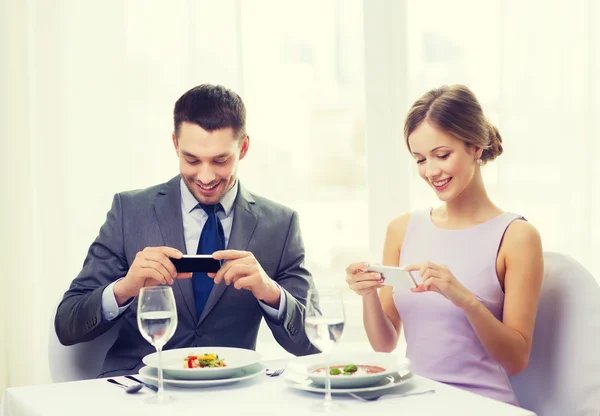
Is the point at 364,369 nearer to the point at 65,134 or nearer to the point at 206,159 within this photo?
the point at 206,159

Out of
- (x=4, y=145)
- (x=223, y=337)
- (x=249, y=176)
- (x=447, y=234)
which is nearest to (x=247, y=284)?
(x=223, y=337)

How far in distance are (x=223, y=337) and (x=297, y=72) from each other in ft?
5.29

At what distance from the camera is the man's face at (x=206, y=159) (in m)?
2.40

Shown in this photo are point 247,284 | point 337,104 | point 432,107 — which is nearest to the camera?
point 247,284

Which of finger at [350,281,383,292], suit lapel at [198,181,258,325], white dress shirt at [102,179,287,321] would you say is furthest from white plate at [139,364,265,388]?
white dress shirt at [102,179,287,321]

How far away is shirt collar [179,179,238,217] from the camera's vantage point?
251 centimetres

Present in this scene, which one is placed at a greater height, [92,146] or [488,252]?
[92,146]

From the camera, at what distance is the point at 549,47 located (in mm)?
3064

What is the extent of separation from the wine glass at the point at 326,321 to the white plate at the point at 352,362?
3.0 inches

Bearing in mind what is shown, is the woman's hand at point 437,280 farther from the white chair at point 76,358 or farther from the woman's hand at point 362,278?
the white chair at point 76,358

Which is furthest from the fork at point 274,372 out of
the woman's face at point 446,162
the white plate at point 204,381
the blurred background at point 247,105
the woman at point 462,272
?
the blurred background at point 247,105

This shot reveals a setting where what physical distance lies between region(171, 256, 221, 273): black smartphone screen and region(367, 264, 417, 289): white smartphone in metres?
0.41

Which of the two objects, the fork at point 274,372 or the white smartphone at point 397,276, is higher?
the white smartphone at point 397,276

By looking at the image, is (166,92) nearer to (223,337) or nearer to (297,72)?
(297,72)
